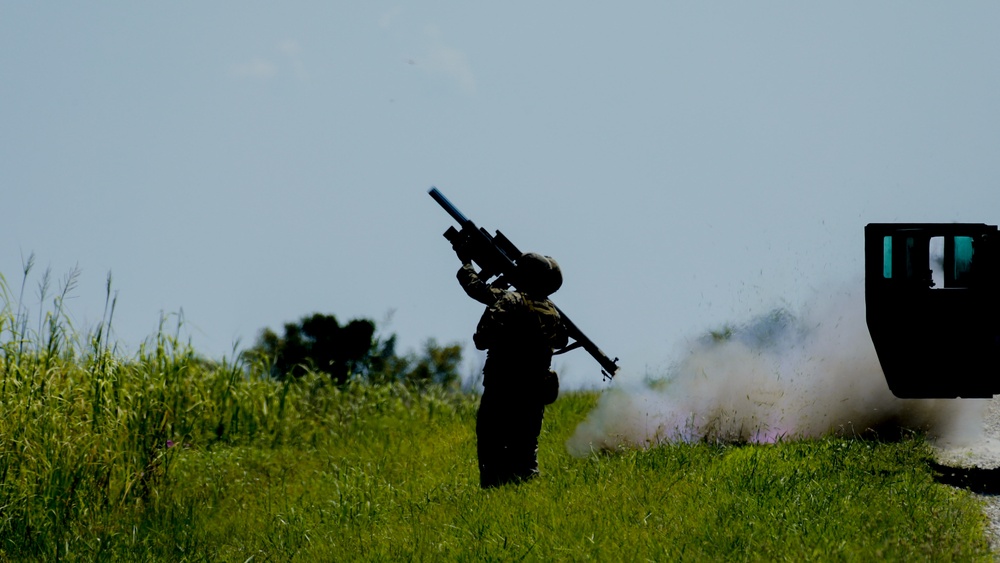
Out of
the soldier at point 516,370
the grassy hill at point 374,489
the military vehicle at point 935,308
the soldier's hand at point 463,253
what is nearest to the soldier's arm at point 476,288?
the soldier at point 516,370

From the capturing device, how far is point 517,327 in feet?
28.8

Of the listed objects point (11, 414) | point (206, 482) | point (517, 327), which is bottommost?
point (206, 482)

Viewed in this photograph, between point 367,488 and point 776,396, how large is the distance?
15.3 feet

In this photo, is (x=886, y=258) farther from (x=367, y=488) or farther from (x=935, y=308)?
(x=367, y=488)

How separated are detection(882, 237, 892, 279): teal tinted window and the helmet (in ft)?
10.5

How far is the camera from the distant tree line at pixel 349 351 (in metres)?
18.9

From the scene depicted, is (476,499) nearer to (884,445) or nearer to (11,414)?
(884,445)

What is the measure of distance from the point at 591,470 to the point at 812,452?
2.20m

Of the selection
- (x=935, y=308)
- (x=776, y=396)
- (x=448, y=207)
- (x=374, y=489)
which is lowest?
(x=374, y=489)

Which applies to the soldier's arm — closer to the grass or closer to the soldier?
the soldier

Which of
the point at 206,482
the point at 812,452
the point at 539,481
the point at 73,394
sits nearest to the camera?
the point at 539,481

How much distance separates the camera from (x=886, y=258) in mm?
9828

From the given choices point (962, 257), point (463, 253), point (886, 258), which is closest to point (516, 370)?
point (463, 253)

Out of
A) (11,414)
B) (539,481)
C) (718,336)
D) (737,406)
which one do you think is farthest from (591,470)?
(11,414)
